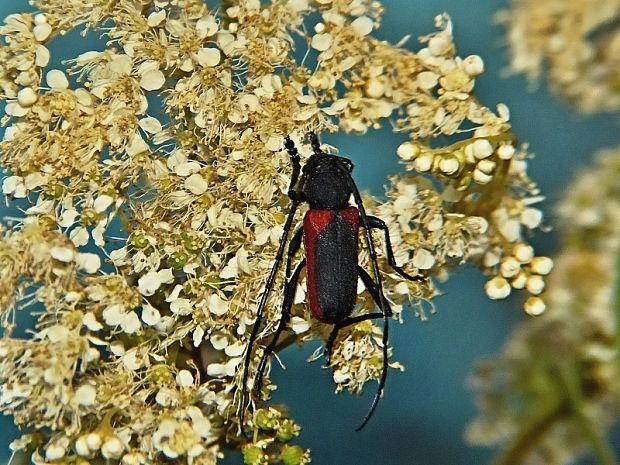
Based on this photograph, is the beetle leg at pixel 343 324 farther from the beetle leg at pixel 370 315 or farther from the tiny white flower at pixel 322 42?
the tiny white flower at pixel 322 42

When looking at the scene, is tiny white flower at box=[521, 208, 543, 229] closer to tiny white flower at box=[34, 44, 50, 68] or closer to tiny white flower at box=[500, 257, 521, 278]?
tiny white flower at box=[500, 257, 521, 278]

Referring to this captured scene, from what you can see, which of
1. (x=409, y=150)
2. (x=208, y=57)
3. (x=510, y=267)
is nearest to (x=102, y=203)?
(x=208, y=57)

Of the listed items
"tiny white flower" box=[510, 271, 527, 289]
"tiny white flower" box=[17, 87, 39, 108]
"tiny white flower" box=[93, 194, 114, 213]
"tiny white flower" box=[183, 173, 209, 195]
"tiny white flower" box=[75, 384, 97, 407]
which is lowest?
"tiny white flower" box=[75, 384, 97, 407]

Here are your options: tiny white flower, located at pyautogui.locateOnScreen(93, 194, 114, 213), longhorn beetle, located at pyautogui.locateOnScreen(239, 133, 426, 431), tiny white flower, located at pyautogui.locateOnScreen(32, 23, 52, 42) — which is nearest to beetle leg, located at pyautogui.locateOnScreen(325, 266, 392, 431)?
longhorn beetle, located at pyautogui.locateOnScreen(239, 133, 426, 431)

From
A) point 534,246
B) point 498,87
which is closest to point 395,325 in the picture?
point 534,246

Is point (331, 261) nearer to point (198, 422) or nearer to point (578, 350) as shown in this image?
point (198, 422)

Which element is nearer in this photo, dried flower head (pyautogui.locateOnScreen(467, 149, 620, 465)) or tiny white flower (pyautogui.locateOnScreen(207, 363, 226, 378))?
tiny white flower (pyautogui.locateOnScreen(207, 363, 226, 378))

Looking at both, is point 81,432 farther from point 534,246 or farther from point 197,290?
point 534,246
